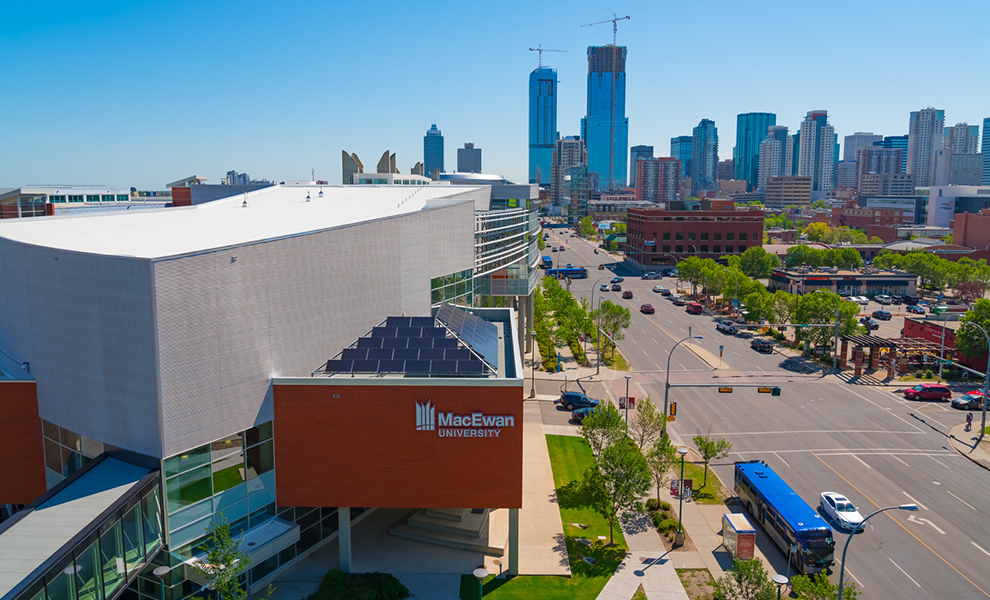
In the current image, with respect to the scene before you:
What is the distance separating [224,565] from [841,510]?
1169 inches

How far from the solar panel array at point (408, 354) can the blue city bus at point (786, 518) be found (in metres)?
16.1

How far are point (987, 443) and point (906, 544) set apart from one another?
768 inches

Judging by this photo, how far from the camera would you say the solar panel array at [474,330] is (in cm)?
3179

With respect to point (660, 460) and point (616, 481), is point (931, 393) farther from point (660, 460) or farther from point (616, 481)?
point (616, 481)

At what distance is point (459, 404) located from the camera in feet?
90.2

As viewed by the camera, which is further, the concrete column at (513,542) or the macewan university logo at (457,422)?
the concrete column at (513,542)

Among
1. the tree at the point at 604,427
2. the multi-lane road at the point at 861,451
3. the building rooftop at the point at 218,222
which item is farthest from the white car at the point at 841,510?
the building rooftop at the point at 218,222

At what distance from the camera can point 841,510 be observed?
1324 inches

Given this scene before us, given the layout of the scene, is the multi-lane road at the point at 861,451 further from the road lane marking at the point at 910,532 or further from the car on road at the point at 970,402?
the car on road at the point at 970,402

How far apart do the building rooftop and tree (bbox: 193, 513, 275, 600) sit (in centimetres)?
1058

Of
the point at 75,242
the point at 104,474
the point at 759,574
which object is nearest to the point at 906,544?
the point at 759,574

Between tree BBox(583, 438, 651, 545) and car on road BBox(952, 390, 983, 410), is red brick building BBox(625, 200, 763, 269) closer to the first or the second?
car on road BBox(952, 390, 983, 410)

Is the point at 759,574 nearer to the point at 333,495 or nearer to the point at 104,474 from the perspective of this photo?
the point at 333,495

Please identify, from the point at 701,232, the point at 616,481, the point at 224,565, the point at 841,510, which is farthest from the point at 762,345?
the point at 701,232
